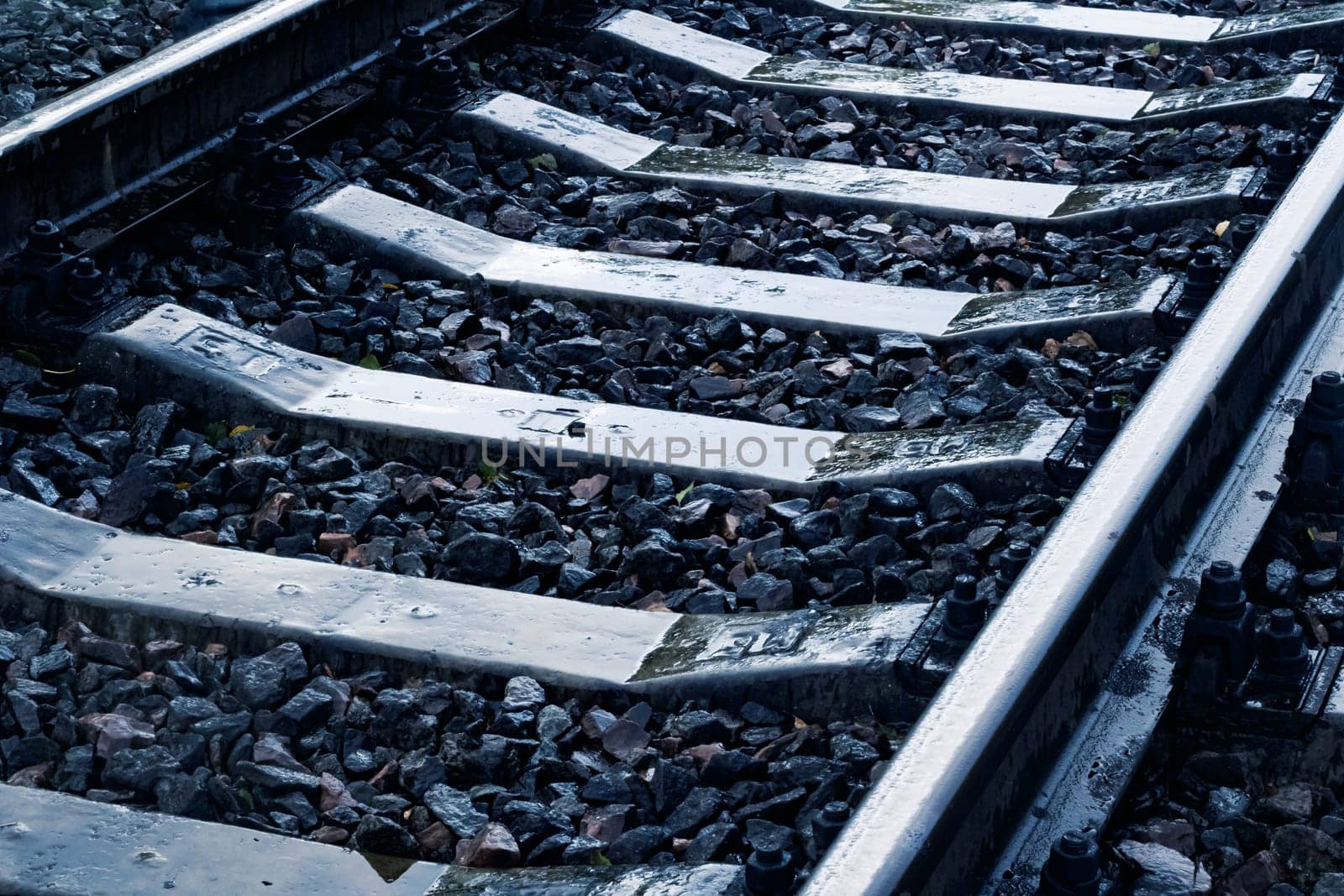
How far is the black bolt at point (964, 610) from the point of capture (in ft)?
8.99

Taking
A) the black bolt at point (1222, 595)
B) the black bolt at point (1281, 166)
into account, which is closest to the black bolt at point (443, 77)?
the black bolt at point (1281, 166)

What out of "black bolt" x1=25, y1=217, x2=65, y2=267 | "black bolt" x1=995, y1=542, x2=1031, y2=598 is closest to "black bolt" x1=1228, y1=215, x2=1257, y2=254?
"black bolt" x1=995, y1=542, x2=1031, y2=598

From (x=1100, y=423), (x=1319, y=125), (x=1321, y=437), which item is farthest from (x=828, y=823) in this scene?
(x=1319, y=125)

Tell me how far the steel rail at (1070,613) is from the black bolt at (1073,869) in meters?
0.08

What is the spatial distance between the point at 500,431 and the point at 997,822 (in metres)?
1.66

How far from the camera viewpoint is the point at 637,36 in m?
5.96

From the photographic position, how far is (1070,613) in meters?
2.52

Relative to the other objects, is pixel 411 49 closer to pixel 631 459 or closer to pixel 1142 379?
pixel 631 459

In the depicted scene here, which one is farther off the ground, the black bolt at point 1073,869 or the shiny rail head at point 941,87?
the black bolt at point 1073,869

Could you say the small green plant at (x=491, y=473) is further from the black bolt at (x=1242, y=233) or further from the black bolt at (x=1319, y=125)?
the black bolt at (x=1319, y=125)

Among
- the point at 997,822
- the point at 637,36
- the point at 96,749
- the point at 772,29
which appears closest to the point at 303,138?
the point at 637,36

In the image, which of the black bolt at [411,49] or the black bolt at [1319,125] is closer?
the black bolt at [1319,125]

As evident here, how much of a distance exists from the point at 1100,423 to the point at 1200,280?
2.48ft

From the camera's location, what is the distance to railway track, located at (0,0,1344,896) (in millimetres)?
2576
